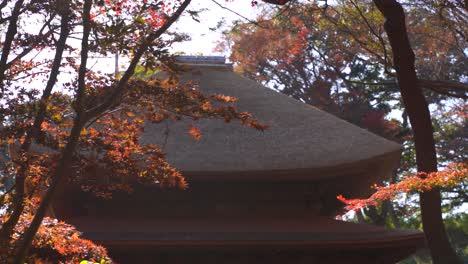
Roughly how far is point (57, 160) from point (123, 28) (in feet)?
3.77

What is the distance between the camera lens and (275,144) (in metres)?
9.72

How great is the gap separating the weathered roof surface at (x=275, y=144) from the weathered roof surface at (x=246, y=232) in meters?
0.72

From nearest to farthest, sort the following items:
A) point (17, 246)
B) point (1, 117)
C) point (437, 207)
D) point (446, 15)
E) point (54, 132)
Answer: point (17, 246) < point (1, 117) < point (54, 132) < point (437, 207) < point (446, 15)

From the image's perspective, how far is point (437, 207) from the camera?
8.38 m

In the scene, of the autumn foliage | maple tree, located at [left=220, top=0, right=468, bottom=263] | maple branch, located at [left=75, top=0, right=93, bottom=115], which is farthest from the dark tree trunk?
maple branch, located at [left=75, top=0, right=93, bottom=115]

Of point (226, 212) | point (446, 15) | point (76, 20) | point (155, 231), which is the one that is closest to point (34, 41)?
point (76, 20)

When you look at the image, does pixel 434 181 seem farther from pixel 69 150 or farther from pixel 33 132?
pixel 33 132

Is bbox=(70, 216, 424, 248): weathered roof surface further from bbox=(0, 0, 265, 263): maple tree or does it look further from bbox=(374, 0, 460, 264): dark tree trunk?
bbox=(0, 0, 265, 263): maple tree

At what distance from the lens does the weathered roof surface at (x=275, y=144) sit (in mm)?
9234

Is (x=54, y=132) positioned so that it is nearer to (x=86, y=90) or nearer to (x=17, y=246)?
(x=86, y=90)

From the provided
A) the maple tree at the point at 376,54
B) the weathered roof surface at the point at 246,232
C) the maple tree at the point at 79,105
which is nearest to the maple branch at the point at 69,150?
the maple tree at the point at 79,105

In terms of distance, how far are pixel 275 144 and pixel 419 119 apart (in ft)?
6.87

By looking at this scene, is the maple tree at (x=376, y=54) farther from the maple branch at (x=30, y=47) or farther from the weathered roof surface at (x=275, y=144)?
the maple branch at (x=30, y=47)

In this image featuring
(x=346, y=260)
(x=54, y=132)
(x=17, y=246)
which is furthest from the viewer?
(x=346, y=260)
